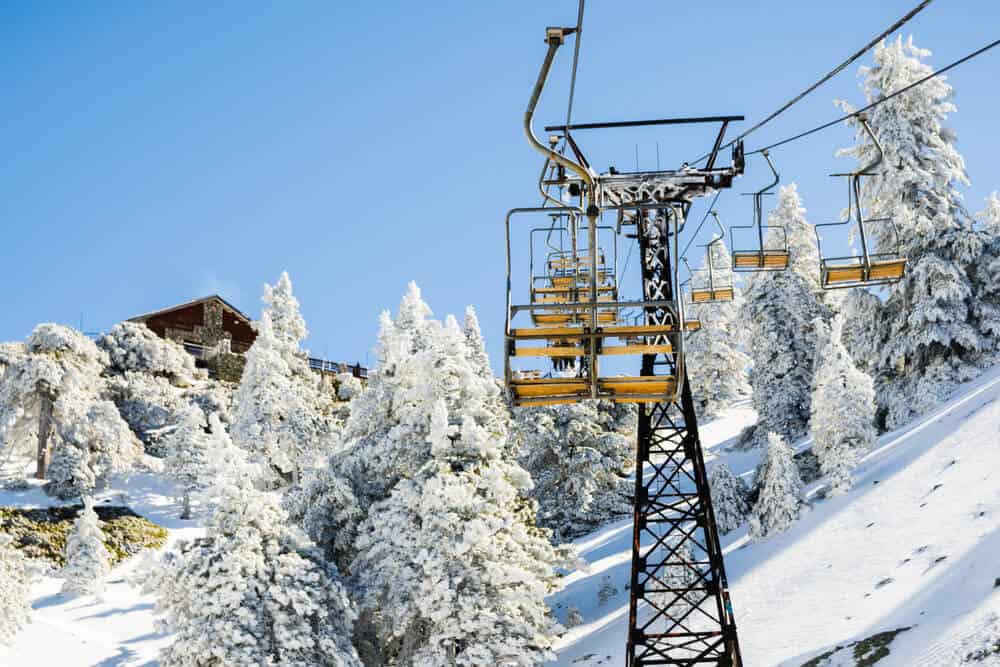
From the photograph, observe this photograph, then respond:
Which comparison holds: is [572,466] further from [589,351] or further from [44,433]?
[589,351]

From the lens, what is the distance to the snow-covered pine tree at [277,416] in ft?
131

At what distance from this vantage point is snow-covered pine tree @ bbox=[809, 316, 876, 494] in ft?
85.4

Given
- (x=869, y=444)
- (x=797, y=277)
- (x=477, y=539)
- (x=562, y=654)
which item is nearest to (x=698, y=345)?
(x=797, y=277)

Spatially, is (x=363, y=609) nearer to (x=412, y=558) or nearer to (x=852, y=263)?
(x=412, y=558)

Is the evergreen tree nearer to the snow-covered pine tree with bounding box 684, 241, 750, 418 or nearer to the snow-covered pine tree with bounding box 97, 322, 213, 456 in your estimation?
the snow-covered pine tree with bounding box 97, 322, 213, 456

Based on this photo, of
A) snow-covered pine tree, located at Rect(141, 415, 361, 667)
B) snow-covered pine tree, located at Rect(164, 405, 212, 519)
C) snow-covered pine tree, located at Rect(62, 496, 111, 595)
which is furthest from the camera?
snow-covered pine tree, located at Rect(164, 405, 212, 519)

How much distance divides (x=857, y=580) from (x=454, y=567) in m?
8.92

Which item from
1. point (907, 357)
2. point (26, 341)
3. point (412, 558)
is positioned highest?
point (26, 341)

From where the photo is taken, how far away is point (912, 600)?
52.5 feet

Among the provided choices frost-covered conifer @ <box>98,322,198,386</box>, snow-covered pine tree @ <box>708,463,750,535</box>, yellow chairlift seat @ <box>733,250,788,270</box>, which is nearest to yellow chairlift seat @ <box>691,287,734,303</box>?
yellow chairlift seat @ <box>733,250,788,270</box>

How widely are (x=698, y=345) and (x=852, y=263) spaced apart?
40511 mm

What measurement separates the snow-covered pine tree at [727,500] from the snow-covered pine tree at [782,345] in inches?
336

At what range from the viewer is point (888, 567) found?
61.2ft

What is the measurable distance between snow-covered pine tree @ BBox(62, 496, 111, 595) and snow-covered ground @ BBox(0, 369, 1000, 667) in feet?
1.74
